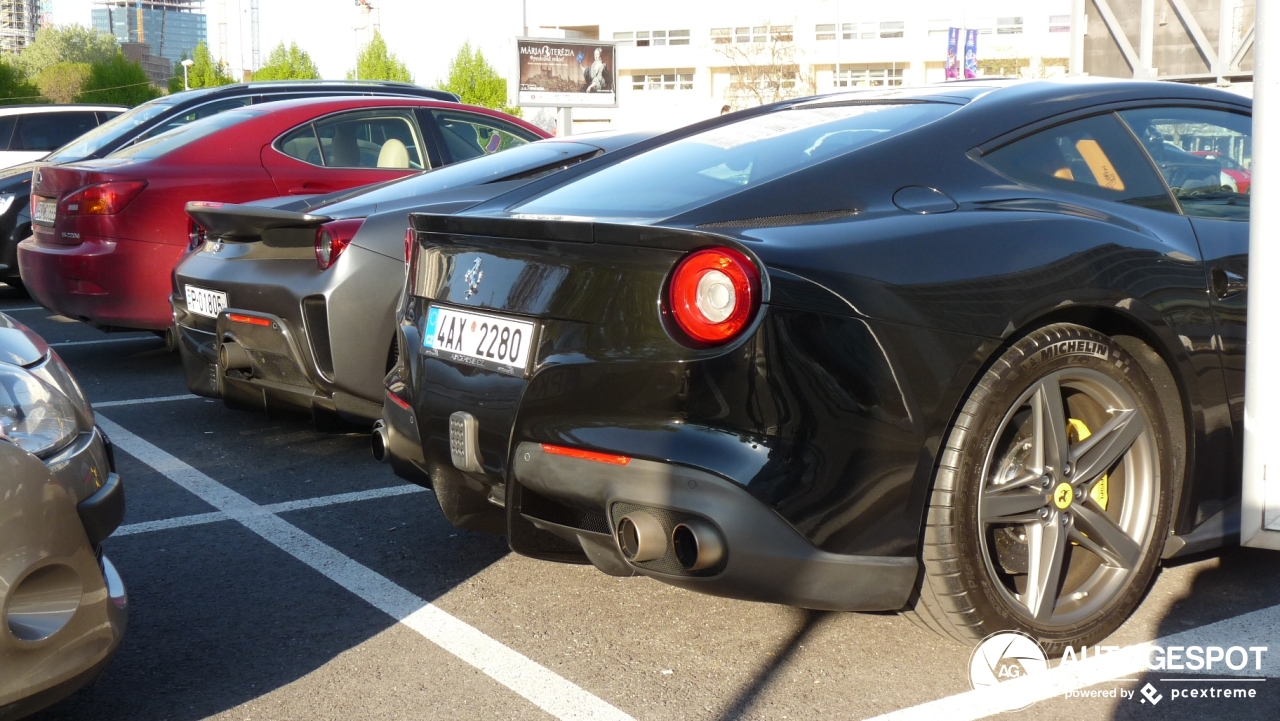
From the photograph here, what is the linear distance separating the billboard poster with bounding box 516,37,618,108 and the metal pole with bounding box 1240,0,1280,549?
85.8 feet

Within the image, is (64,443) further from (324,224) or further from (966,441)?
(324,224)

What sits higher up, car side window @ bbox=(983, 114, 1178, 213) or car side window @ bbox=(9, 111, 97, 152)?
car side window @ bbox=(9, 111, 97, 152)

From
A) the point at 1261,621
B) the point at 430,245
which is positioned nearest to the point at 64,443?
the point at 430,245

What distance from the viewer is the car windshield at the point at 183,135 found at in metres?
6.90

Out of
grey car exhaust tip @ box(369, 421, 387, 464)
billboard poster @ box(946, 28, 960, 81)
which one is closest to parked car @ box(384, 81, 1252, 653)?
grey car exhaust tip @ box(369, 421, 387, 464)

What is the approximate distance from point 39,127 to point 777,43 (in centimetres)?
5971

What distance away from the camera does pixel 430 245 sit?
10.9 feet

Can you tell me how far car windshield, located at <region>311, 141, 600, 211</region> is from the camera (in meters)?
5.21

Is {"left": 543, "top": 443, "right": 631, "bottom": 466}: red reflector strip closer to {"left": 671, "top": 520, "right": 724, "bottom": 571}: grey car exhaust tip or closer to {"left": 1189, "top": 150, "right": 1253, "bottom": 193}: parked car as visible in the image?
{"left": 671, "top": 520, "right": 724, "bottom": 571}: grey car exhaust tip

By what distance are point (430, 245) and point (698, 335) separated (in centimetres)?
100

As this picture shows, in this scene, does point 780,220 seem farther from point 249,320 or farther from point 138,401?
point 138,401

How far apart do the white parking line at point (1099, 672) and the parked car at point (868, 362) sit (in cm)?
9

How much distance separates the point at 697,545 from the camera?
263 cm

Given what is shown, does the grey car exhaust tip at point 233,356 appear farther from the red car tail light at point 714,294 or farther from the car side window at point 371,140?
the red car tail light at point 714,294
